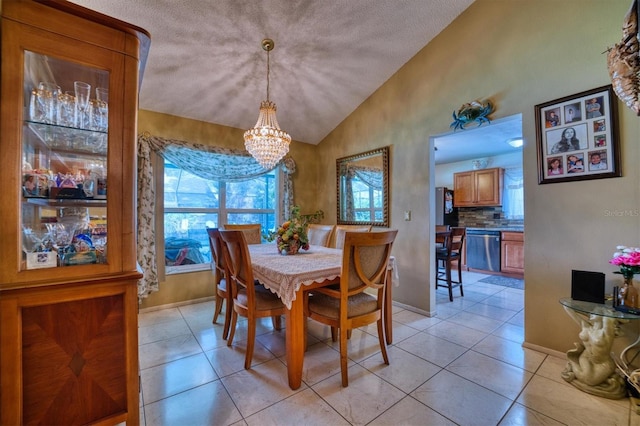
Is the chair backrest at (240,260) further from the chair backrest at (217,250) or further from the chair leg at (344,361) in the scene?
the chair leg at (344,361)

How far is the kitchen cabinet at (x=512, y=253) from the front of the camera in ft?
15.0

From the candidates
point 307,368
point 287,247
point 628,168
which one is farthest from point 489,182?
point 307,368

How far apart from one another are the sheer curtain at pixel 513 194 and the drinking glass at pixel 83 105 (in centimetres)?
627

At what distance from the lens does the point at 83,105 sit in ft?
3.89

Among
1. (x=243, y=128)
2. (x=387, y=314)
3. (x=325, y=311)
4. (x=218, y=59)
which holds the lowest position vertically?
(x=387, y=314)

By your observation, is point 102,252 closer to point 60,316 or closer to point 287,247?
point 60,316

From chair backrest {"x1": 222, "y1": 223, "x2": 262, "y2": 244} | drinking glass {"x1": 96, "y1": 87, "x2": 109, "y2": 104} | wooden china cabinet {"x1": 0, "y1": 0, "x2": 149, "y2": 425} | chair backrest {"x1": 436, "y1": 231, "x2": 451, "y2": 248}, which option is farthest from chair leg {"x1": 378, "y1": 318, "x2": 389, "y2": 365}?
drinking glass {"x1": 96, "y1": 87, "x2": 109, "y2": 104}

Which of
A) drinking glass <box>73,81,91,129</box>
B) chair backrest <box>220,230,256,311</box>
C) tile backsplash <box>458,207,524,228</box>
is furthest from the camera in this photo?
tile backsplash <box>458,207,524,228</box>

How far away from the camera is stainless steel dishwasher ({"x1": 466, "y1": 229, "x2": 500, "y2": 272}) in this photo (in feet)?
16.0

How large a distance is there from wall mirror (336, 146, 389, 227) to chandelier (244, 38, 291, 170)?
143cm

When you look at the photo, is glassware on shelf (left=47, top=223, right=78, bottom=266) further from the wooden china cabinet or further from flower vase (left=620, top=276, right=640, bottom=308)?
flower vase (left=620, top=276, right=640, bottom=308)

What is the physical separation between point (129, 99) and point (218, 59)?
1876 mm

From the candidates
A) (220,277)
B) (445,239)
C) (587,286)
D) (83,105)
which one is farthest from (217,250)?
(587,286)

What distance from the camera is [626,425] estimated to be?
1417mm
